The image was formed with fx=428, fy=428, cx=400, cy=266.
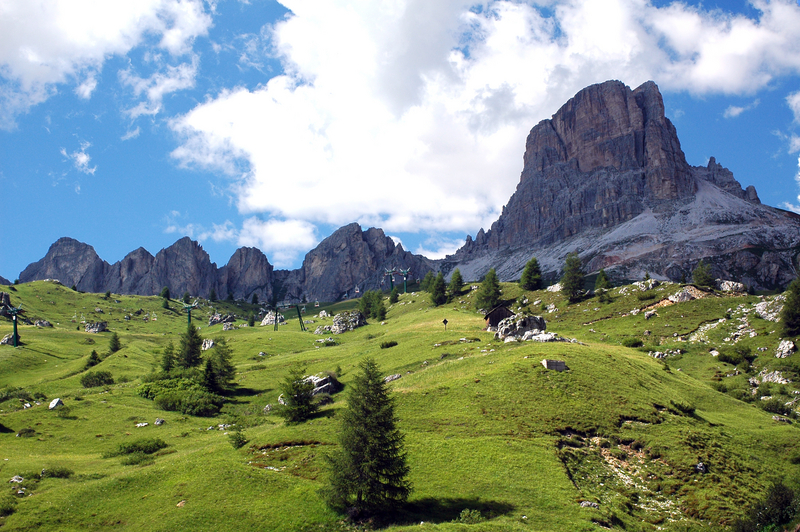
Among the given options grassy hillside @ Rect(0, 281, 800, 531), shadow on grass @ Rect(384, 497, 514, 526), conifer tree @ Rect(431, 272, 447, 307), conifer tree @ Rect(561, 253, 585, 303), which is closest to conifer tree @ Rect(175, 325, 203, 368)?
grassy hillside @ Rect(0, 281, 800, 531)

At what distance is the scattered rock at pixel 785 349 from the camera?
6706 cm

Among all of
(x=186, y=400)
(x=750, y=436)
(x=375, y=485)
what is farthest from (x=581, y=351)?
(x=186, y=400)

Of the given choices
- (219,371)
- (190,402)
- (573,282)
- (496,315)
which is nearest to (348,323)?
(496,315)

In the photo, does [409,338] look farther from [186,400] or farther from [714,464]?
[714,464]

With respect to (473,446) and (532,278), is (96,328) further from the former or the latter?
(473,446)

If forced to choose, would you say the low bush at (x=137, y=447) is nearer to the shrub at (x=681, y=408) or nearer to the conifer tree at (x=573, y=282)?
the shrub at (x=681, y=408)

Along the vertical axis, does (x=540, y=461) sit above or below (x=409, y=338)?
below

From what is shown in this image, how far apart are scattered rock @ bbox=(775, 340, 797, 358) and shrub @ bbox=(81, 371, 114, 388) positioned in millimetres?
113734

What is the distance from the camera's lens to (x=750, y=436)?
43.2m

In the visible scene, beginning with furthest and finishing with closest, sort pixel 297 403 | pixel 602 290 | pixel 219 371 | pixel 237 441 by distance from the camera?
pixel 602 290 < pixel 219 371 < pixel 297 403 < pixel 237 441

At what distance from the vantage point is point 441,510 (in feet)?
94.2

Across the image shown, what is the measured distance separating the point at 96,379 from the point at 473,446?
74247 millimetres

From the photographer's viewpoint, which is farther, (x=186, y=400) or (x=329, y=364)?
(x=329, y=364)

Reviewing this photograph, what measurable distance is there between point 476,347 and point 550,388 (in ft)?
→ 72.1
